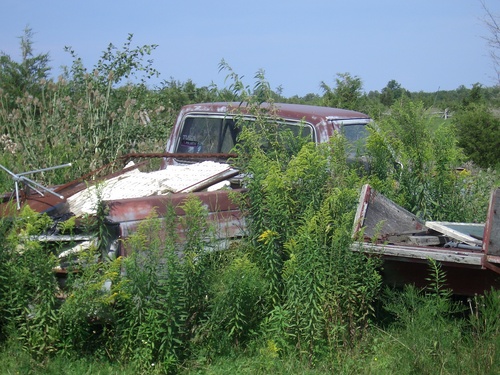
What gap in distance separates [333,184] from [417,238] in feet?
2.75

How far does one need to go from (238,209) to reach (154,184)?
33.6 inches

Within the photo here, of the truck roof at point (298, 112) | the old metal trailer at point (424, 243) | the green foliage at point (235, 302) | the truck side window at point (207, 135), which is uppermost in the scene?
the truck roof at point (298, 112)

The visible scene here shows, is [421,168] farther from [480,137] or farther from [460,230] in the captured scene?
[480,137]

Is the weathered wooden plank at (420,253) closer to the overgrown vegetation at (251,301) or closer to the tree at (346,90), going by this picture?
the overgrown vegetation at (251,301)

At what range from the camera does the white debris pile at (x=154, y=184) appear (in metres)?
5.95

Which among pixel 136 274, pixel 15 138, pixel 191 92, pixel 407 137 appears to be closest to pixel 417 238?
pixel 407 137

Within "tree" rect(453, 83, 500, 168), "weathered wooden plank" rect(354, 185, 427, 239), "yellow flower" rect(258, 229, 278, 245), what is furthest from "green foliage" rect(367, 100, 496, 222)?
"tree" rect(453, 83, 500, 168)

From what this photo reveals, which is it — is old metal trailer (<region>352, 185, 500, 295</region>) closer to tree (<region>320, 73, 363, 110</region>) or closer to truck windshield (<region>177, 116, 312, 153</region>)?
truck windshield (<region>177, 116, 312, 153</region>)

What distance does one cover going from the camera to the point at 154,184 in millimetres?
6215

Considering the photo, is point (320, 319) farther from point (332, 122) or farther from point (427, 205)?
point (332, 122)

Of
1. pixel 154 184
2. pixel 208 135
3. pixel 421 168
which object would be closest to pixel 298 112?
pixel 208 135

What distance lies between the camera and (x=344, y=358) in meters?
4.97

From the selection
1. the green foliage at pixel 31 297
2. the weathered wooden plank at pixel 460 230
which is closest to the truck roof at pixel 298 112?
the weathered wooden plank at pixel 460 230

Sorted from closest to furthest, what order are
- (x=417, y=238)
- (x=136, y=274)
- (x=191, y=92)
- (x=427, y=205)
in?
(x=136, y=274) → (x=417, y=238) → (x=427, y=205) → (x=191, y=92)
